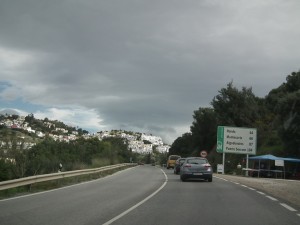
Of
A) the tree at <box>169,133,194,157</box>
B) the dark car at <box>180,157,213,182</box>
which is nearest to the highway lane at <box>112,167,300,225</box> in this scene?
the dark car at <box>180,157,213,182</box>

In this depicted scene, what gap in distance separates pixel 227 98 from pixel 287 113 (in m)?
Answer: 29.5

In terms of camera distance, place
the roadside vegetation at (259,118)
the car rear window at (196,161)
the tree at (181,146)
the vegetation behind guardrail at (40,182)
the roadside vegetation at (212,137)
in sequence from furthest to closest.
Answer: the tree at (181,146), the roadside vegetation at (259,118), the car rear window at (196,161), the roadside vegetation at (212,137), the vegetation behind guardrail at (40,182)

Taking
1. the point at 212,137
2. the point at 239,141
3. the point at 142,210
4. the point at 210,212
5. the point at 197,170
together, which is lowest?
the point at 142,210

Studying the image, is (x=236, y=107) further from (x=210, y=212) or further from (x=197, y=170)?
(x=210, y=212)

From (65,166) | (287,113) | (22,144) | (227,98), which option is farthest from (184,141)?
(22,144)

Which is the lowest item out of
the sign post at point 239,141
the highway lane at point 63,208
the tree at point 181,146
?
the highway lane at point 63,208

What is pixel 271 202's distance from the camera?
595 inches

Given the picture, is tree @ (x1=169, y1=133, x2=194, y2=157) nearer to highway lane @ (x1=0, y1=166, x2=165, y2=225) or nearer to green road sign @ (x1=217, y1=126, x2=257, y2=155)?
green road sign @ (x1=217, y1=126, x2=257, y2=155)

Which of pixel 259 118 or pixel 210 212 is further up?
pixel 259 118

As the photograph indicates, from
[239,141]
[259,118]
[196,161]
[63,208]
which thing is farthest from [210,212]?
[259,118]

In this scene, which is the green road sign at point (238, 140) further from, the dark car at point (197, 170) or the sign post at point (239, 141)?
the dark car at point (197, 170)

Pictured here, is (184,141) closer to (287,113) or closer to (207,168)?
(287,113)

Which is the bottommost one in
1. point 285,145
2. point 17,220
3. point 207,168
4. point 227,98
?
point 17,220

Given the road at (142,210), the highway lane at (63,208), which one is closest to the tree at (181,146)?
the highway lane at (63,208)
